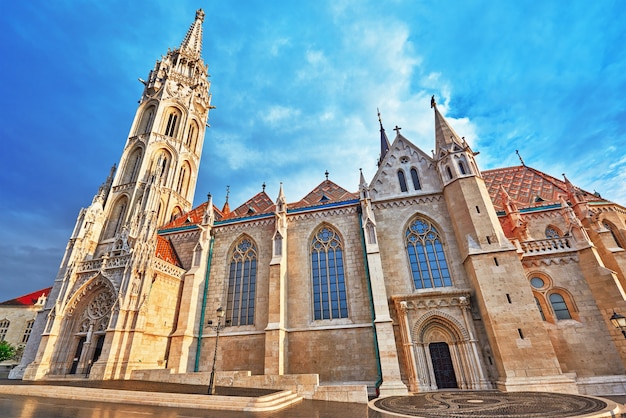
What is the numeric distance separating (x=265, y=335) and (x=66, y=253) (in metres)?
15.0

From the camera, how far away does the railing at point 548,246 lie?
45.1 feet

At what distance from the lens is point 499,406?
7.86 metres

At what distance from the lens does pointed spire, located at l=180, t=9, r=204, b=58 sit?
1328 inches

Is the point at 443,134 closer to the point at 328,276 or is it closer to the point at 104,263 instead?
the point at 328,276

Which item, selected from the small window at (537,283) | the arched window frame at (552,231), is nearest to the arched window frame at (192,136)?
the small window at (537,283)

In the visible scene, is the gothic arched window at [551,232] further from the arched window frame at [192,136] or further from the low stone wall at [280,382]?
the arched window frame at [192,136]

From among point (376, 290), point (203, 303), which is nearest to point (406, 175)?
point (376, 290)

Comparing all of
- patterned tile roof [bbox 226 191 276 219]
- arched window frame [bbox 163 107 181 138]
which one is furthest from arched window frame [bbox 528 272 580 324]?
arched window frame [bbox 163 107 181 138]

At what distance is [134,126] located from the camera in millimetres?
26156

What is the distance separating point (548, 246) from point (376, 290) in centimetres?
932

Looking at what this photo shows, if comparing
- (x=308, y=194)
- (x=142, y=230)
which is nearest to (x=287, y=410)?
(x=142, y=230)

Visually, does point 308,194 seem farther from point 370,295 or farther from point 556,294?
point 556,294

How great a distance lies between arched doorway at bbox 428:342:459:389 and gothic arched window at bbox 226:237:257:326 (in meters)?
9.76

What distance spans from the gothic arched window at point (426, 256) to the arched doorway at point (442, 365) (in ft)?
9.56
